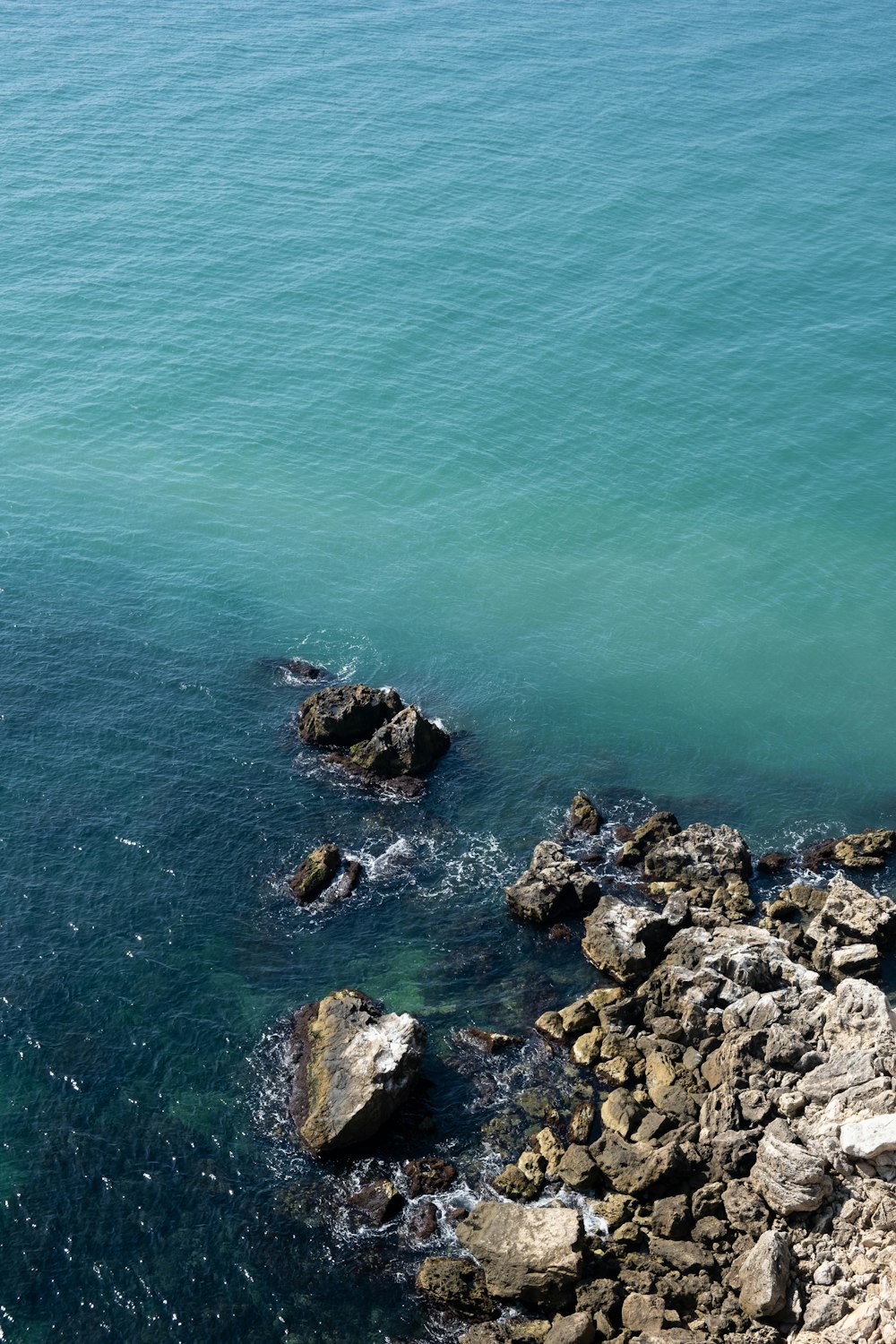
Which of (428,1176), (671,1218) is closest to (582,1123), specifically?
(671,1218)

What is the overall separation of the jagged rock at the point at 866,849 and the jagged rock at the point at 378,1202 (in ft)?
110

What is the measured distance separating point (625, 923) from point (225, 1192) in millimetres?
24565

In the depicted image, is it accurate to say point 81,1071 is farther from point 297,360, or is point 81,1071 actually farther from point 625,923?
point 297,360

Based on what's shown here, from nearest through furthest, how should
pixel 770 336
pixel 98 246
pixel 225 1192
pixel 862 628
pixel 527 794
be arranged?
pixel 225 1192 < pixel 527 794 < pixel 862 628 < pixel 770 336 < pixel 98 246

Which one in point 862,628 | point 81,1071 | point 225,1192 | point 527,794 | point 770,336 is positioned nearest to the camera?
point 225,1192

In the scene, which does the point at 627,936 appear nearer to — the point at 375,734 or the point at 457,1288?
the point at 457,1288

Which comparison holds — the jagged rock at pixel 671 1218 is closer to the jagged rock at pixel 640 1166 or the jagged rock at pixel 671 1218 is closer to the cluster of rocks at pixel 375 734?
the jagged rock at pixel 640 1166

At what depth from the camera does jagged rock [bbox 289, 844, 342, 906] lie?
226 ft

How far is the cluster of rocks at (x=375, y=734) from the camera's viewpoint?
3049 inches

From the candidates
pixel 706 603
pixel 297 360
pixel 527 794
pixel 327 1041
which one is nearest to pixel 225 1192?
pixel 327 1041

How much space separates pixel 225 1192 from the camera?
2112 inches

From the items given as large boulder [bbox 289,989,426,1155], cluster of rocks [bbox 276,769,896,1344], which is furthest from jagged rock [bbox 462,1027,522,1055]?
large boulder [bbox 289,989,426,1155]

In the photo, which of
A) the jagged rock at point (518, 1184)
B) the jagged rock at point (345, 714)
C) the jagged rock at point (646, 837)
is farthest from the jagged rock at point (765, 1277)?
the jagged rock at point (345, 714)

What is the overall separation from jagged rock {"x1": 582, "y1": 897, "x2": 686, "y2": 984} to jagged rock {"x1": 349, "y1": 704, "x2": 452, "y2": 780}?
16.2m
